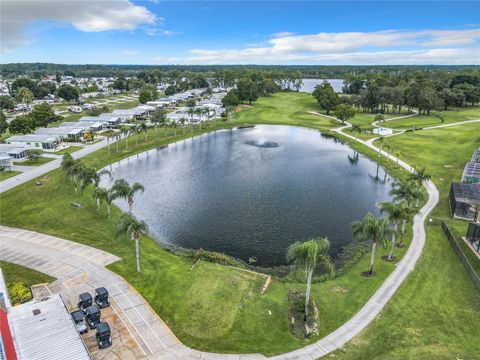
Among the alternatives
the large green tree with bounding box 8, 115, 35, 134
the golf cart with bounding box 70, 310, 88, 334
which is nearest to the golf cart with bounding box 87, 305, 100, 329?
the golf cart with bounding box 70, 310, 88, 334

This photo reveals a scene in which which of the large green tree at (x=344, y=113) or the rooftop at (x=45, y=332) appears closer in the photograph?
the rooftop at (x=45, y=332)

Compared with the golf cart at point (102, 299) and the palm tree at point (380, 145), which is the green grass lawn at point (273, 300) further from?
the palm tree at point (380, 145)

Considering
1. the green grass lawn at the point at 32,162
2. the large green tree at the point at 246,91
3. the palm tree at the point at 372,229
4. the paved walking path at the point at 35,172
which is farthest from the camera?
the large green tree at the point at 246,91

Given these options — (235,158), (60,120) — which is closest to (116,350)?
(235,158)

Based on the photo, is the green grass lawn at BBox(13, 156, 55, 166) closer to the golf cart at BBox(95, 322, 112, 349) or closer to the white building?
the golf cart at BBox(95, 322, 112, 349)

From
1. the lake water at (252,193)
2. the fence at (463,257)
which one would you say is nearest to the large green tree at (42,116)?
the lake water at (252,193)

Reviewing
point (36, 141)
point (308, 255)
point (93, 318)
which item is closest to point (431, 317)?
point (308, 255)
